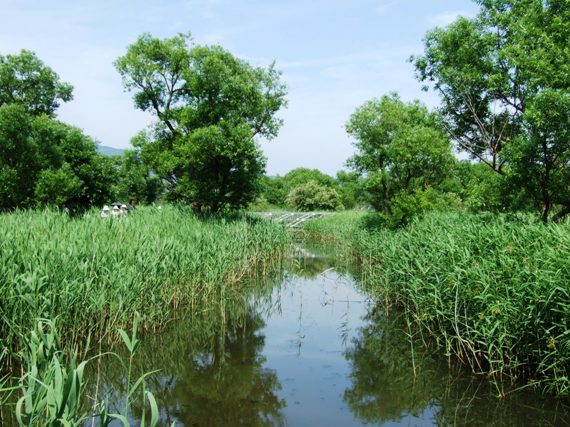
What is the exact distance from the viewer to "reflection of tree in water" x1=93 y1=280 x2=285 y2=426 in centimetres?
571

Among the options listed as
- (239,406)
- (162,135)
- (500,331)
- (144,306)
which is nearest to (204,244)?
(144,306)

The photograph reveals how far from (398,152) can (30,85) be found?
1689 cm

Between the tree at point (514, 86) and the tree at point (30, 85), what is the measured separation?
16947 mm

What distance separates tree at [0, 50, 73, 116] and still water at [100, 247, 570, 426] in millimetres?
15747

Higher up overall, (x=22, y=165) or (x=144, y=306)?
(x=22, y=165)

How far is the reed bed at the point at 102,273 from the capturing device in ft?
19.9

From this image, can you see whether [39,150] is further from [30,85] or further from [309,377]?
[309,377]

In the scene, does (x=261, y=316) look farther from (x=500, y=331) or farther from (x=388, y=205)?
(x=388, y=205)

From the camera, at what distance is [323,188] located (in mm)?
46062

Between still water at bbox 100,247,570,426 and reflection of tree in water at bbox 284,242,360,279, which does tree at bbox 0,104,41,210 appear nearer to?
reflection of tree in water at bbox 284,242,360,279

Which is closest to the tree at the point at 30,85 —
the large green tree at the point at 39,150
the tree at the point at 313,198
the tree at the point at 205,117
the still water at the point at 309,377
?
the large green tree at the point at 39,150

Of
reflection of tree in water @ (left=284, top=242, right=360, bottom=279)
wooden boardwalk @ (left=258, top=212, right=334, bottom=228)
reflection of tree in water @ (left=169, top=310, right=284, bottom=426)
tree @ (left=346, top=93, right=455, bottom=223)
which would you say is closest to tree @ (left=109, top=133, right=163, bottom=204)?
wooden boardwalk @ (left=258, top=212, right=334, bottom=228)

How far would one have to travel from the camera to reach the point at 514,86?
12320mm

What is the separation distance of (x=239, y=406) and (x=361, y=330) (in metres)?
4.14
